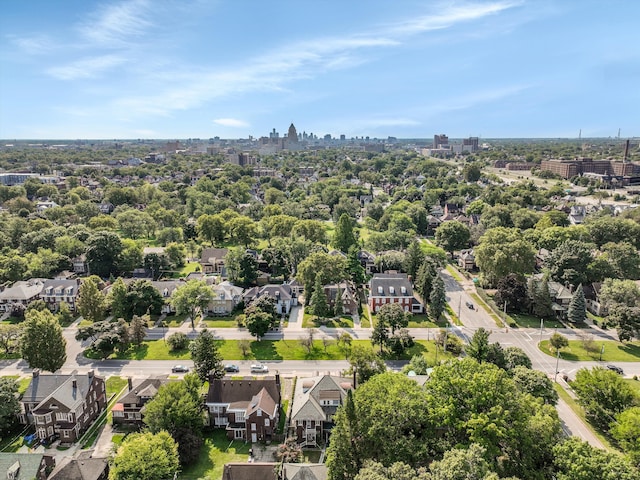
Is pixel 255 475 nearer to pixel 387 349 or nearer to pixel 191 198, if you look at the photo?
pixel 387 349

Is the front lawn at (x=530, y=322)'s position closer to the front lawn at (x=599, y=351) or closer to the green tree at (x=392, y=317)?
the front lawn at (x=599, y=351)

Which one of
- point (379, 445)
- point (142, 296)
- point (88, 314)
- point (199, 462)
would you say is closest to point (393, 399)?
point (379, 445)

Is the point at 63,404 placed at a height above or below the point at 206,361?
below

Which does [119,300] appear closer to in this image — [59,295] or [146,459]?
[59,295]

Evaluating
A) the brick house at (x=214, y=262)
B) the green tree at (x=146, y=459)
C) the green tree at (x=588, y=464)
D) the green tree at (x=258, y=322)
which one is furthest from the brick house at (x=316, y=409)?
the brick house at (x=214, y=262)

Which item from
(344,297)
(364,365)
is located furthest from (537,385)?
(344,297)

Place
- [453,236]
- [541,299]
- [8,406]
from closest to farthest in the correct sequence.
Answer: [8,406]
[541,299]
[453,236]
